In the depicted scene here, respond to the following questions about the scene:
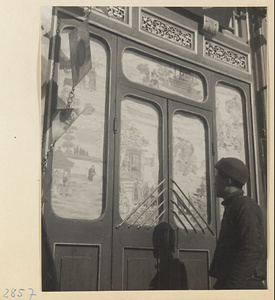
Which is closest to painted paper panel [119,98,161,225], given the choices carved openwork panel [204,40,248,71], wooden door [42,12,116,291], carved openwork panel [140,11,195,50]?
wooden door [42,12,116,291]

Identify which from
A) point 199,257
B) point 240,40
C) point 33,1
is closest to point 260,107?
point 240,40

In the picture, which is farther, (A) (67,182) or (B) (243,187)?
(B) (243,187)

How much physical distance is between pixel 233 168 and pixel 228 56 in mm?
538

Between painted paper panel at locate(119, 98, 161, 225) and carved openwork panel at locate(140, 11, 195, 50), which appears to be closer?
painted paper panel at locate(119, 98, 161, 225)

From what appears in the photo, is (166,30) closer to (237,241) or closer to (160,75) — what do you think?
(160,75)

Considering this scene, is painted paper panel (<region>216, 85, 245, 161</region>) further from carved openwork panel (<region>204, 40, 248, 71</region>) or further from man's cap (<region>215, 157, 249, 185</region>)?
carved openwork panel (<region>204, 40, 248, 71</region>)

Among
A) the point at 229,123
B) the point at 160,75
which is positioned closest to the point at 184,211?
the point at 229,123

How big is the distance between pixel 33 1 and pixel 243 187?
1.13 metres

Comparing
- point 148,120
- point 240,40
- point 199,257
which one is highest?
point 240,40

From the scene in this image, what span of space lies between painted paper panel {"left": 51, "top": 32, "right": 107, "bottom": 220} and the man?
51 centimetres

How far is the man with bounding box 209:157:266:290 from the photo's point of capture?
1.50 meters

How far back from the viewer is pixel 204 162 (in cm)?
163

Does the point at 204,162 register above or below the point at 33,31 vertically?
below

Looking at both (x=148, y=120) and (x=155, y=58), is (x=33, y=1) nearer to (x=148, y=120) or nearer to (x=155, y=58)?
(x=155, y=58)
